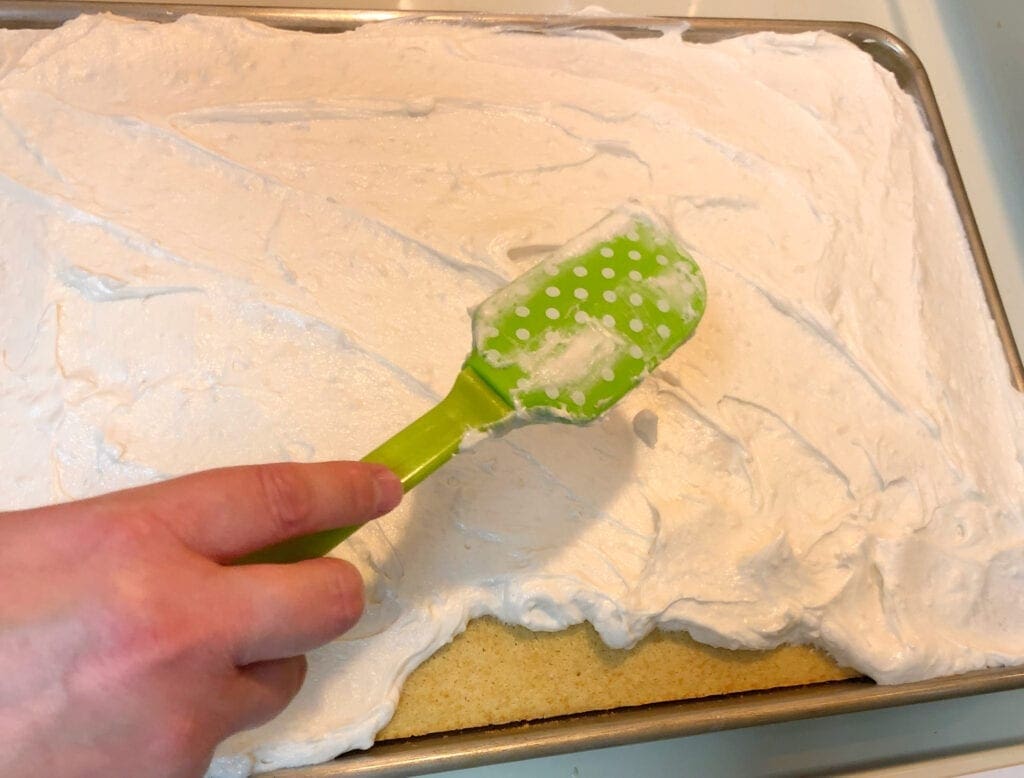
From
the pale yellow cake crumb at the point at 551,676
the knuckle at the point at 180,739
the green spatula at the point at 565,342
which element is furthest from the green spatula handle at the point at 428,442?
the pale yellow cake crumb at the point at 551,676

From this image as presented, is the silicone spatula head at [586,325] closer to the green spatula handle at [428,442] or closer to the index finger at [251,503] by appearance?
the green spatula handle at [428,442]

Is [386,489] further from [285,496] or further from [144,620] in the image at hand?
[144,620]

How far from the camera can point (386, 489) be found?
2.39 feet

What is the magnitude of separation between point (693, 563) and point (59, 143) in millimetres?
1007

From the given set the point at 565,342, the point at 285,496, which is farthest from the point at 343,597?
the point at 565,342

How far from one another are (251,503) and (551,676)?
0.49 m

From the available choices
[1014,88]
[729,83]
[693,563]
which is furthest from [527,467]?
[1014,88]

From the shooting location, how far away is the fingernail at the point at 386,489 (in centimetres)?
73

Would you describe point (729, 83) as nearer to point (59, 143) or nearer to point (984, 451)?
point (984, 451)

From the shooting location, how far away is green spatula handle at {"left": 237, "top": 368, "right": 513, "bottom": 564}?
2.44ft

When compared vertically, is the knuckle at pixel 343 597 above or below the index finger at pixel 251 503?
below

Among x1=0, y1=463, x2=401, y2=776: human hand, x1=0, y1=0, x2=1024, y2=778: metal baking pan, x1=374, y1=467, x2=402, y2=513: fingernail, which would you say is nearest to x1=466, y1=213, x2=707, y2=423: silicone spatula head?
x1=374, y1=467, x2=402, y2=513: fingernail

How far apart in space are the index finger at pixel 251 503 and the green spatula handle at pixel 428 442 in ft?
0.15

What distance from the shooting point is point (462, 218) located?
1094 millimetres
